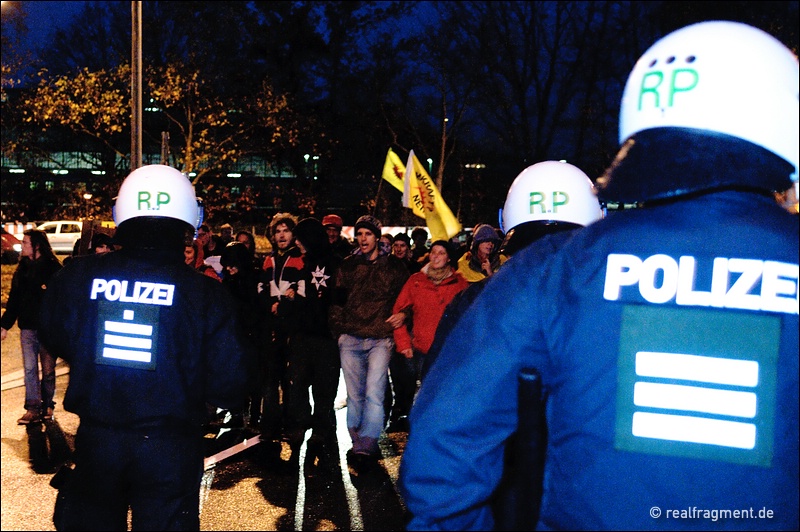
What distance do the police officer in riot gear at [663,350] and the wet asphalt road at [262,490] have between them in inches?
135

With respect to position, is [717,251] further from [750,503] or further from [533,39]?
[533,39]

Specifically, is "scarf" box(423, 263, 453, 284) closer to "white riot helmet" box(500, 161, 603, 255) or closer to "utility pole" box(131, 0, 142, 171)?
"white riot helmet" box(500, 161, 603, 255)

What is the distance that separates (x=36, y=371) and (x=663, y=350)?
752cm

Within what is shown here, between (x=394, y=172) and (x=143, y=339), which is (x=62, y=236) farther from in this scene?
(x=143, y=339)

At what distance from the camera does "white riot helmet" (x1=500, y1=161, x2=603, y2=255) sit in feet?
11.7

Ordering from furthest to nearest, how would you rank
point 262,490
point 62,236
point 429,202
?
point 62,236
point 429,202
point 262,490

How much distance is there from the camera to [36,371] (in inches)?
315

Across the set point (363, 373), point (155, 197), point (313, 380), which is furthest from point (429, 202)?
point (155, 197)

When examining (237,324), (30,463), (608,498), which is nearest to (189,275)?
(237,324)

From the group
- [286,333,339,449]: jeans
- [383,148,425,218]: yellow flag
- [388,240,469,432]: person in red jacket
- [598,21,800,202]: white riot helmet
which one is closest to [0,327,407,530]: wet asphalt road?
[286,333,339,449]: jeans

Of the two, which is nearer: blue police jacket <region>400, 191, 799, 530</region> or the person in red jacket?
blue police jacket <region>400, 191, 799, 530</region>

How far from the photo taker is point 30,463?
6.40m

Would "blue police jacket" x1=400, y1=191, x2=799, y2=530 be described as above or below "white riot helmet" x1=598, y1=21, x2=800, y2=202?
below

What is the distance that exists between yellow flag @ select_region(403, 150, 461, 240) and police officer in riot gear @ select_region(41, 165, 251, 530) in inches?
319
